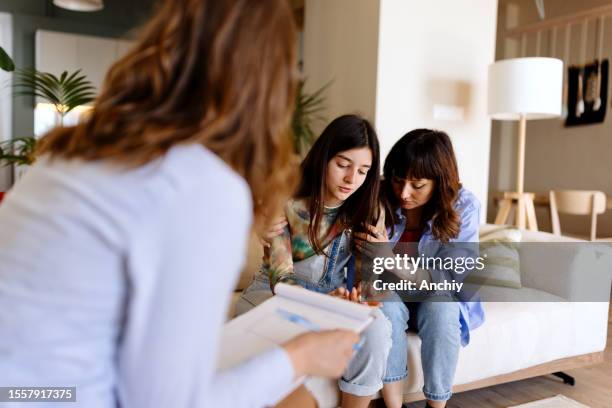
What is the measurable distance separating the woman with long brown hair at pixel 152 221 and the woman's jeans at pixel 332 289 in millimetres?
873

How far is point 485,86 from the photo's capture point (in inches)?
137

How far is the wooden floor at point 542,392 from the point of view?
198cm

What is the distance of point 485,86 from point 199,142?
3263mm

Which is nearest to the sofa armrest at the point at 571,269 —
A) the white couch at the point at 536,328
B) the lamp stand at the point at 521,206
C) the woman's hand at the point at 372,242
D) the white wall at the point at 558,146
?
the white couch at the point at 536,328

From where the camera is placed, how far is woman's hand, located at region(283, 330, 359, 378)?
71 cm

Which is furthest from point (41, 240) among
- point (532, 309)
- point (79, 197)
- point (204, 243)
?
point (532, 309)

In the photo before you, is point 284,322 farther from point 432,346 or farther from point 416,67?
point 416,67

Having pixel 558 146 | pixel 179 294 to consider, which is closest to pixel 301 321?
pixel 179 294

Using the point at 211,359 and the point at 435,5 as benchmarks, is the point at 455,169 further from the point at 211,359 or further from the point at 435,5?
the point at 435,5

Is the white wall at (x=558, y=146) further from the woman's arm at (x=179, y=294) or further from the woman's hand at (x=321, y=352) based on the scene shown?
the woman's arm at (x=179, y=294)

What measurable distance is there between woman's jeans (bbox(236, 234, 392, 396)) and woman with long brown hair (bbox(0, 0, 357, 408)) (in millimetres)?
873

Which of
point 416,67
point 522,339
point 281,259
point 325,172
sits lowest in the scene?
point 522,339

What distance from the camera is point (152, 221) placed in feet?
1.75

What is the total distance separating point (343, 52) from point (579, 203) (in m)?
2.07
